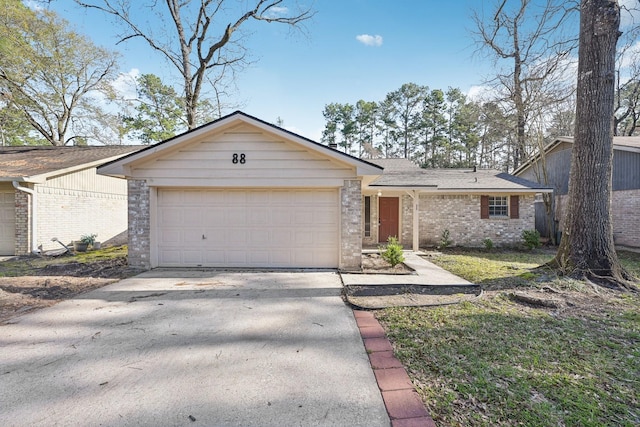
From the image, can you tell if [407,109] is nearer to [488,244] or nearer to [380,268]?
[488,244]

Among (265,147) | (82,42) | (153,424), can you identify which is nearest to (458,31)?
(265,147)

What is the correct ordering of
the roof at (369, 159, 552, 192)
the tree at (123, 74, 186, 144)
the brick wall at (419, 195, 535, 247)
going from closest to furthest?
the roof at (369, 159, 552, 192) → the brick wall at (419, 195, 535, 247) → the tree at (123, 74, 186, 144)

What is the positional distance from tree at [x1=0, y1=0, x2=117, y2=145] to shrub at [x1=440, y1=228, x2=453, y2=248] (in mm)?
22957

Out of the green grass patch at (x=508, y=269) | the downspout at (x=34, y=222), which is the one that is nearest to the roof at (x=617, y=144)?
the green grass patch at (x=508, y=269)

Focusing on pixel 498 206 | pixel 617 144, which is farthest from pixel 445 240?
pixel 617 144

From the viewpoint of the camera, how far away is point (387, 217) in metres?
12.2

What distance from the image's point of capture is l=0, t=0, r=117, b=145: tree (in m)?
16.6

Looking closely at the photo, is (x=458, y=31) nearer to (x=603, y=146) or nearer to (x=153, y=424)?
(x=603, y=146)

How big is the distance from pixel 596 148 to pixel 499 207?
6.73 m

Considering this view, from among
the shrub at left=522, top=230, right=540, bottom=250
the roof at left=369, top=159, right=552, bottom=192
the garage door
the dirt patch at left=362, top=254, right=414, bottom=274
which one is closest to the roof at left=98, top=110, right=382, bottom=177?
the garage door

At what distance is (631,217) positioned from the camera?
11375 mm

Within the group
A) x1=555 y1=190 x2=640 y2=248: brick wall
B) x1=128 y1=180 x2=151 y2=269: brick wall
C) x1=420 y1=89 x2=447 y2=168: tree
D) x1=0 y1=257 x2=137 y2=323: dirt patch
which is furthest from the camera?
x1=420 y1=89 x2=447 y2=168: tree

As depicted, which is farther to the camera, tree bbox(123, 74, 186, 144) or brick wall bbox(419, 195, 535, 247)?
tree bbox(123, 74, 186, 144)

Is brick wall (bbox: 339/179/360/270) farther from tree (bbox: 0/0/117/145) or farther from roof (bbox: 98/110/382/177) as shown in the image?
tree (bbox: 0/0/117/145)
